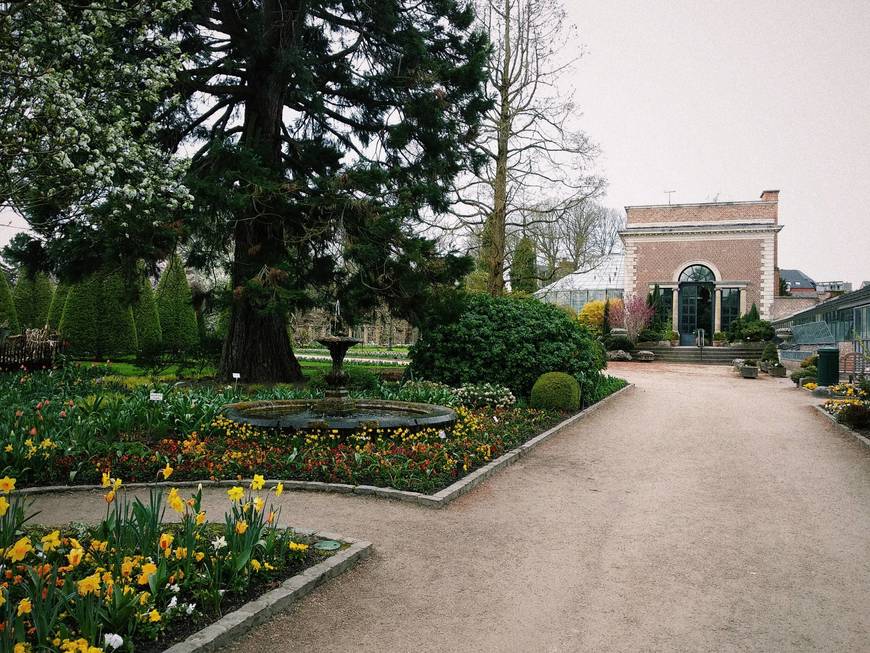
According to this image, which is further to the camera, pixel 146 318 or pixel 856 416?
pixel 146 318

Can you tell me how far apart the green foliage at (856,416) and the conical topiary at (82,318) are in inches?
805

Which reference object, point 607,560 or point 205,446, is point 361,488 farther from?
point 607,560

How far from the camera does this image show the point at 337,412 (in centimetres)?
866

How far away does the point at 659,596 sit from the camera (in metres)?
4.01

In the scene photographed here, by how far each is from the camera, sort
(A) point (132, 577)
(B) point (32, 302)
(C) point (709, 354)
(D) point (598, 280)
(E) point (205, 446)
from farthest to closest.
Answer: (D) point (598, 280)
(C) point (709, 354)
(B) point (32, 302)
(E) point (205, 446)
(A) point (132, 577)

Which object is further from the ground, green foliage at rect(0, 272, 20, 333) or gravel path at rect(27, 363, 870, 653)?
green foliage at rect(0, 272, 20, 333)

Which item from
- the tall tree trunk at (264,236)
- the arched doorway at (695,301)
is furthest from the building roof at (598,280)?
the tall tree trunk at (264,236)

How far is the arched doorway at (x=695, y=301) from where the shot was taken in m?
36.2

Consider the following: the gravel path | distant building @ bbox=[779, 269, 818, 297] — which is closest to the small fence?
the gravel path

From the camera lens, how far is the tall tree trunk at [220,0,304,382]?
499 inches

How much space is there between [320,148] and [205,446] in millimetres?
8799

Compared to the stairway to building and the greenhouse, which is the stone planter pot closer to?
the stairway to building

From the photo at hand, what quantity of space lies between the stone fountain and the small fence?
8703 millimetres

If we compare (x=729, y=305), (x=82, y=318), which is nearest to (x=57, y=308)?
(x=82, y=318)
